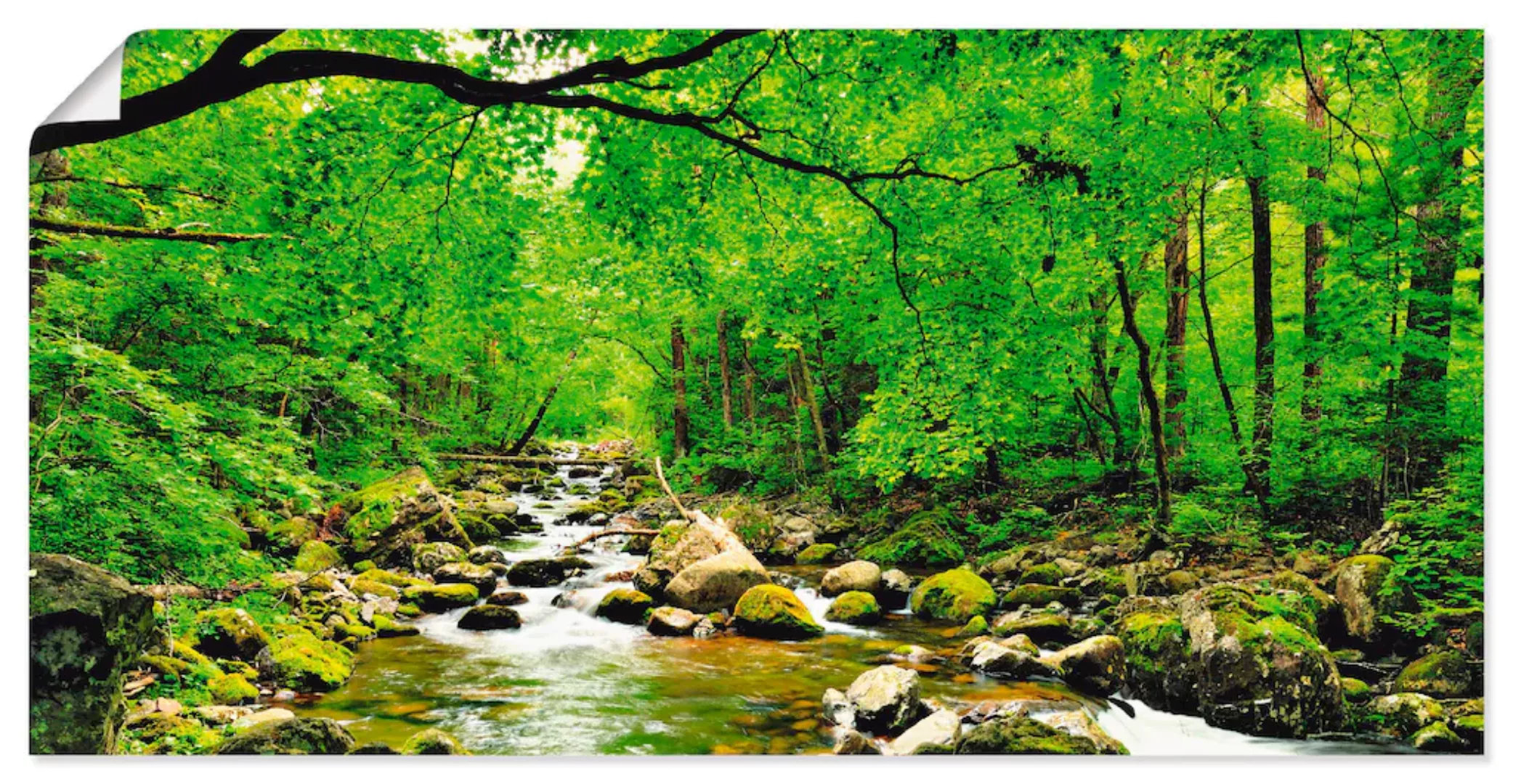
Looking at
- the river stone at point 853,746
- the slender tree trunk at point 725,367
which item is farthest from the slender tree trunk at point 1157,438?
the slender tree trunk at point 725,367

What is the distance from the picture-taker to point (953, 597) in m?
6.44

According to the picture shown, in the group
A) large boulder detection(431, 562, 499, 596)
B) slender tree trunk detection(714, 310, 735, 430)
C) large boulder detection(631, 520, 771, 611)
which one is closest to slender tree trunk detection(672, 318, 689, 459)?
slender tree trunk detection(714, 310, 735, 430)

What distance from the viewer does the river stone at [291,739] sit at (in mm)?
2955

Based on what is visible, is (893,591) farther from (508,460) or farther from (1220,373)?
(508,460)

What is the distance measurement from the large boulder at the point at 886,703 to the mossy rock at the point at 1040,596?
2.75 metres

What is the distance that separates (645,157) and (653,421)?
13.8m

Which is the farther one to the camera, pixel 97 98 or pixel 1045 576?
pixel 1045 576

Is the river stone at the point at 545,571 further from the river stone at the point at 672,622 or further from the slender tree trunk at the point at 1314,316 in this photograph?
the slender tree trunk at the point at 1314,316

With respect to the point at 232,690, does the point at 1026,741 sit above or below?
above

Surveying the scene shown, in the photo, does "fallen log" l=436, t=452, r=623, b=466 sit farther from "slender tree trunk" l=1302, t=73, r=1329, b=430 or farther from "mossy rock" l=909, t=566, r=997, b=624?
"slender tree trunk" l=1302, t=73, r=1329, b=430

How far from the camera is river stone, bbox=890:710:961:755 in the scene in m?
3.24

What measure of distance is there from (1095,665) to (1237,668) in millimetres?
970

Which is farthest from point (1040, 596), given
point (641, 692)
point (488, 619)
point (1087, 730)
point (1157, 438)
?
point (488, 619)

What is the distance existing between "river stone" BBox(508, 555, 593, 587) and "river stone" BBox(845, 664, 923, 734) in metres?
4.95
